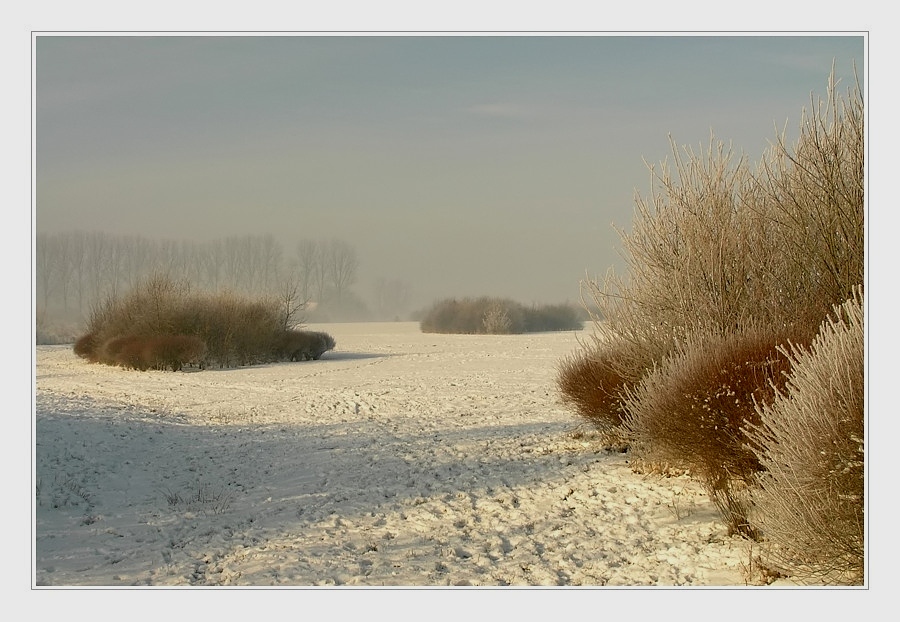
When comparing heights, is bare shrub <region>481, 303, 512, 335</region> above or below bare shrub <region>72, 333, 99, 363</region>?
above

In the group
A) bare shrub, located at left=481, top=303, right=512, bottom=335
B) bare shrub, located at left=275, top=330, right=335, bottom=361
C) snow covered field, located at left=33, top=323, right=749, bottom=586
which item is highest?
bare shrub, located at left=481, top=303, right=512, bottom=335

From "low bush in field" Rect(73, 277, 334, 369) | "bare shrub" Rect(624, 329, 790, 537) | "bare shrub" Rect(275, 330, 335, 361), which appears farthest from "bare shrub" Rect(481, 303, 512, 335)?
"bare shrub" Rect(624, 329, 790, 537)

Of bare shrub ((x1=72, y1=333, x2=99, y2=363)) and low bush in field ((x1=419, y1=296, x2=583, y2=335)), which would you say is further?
low bush in field ((x1=419, y1=296, x2=583, y2=335))

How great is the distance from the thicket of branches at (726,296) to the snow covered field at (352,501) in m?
0.71

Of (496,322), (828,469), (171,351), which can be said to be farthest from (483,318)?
(828,469)

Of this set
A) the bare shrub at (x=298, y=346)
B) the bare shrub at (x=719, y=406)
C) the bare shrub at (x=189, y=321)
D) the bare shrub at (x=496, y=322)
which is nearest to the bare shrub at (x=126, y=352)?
the bare shrub at (x=189, y=321)

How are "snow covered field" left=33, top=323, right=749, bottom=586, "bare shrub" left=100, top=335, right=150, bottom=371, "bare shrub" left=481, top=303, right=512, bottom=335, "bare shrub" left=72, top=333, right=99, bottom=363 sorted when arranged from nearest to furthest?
"snow covered field" left=33, top=323, right=749, bottom=586 < "bare shrub" left=100, top=335, right=150, bottom=371 < "bare shrub" left=72, top=333, right=99, bottom=363 < "bare shrub" left=481, top=303, right=512, bottom=335

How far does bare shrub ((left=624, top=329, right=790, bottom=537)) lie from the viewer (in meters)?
7.77

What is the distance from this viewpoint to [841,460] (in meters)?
4.99

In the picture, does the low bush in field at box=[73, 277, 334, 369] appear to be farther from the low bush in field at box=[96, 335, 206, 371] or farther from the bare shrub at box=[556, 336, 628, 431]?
the bare shrub at box=[556, 336, 628, 431]

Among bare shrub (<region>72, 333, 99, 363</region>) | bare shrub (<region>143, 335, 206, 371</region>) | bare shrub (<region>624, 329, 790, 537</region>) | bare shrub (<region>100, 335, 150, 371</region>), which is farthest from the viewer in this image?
bare shrub (<region>72, 333, 99, 363</region>)

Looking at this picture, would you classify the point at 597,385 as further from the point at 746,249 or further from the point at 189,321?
the point at 189,321

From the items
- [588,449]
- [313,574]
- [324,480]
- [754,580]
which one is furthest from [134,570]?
[588,449]

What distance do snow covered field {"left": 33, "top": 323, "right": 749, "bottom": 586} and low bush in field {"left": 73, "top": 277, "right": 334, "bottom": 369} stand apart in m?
14.0
